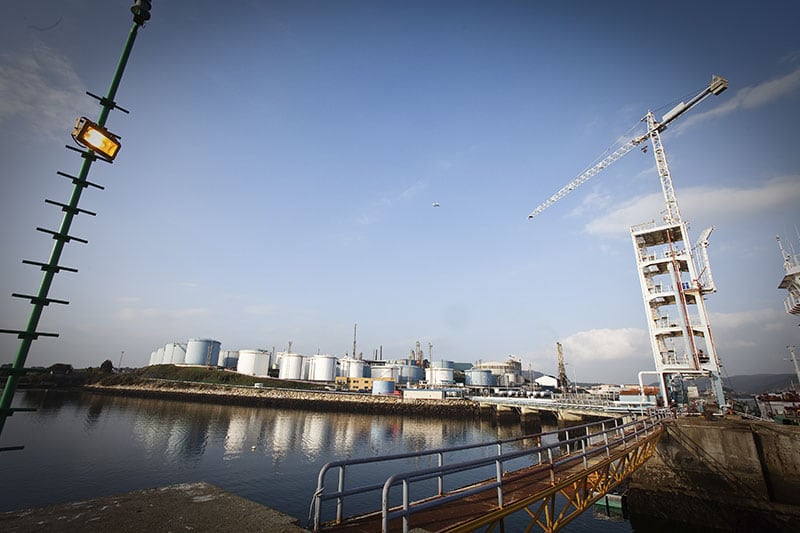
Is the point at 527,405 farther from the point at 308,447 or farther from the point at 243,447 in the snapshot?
the point at 243,447

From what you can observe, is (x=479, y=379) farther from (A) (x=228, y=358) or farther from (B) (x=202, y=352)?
(A) (x=228, y=358)

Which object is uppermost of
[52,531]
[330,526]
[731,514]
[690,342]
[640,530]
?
[690,342]

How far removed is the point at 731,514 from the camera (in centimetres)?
1884

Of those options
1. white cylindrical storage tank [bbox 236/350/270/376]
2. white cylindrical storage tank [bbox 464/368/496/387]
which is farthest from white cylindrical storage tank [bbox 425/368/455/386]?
white cylindrical storage tank [bbox 236/350/270/376]

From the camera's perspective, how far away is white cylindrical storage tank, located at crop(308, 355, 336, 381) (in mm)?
115688

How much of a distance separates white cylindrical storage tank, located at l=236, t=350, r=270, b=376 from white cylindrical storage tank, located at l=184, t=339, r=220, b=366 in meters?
13.3

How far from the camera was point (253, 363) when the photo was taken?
11625 centimetres

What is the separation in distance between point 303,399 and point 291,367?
3779 centimetres

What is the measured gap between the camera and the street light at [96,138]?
4730mm

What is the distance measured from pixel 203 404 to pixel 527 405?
236 ft

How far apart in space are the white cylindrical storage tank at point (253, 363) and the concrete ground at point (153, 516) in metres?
121

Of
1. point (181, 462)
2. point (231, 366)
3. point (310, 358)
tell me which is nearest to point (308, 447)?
point (181, 462)

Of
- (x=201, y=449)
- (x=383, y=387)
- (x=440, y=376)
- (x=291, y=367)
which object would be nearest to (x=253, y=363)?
(x=291, y=367)

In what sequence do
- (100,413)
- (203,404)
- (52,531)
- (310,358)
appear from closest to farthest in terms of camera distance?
(52,531)
(100,413)
(203,404)
(310,358)
